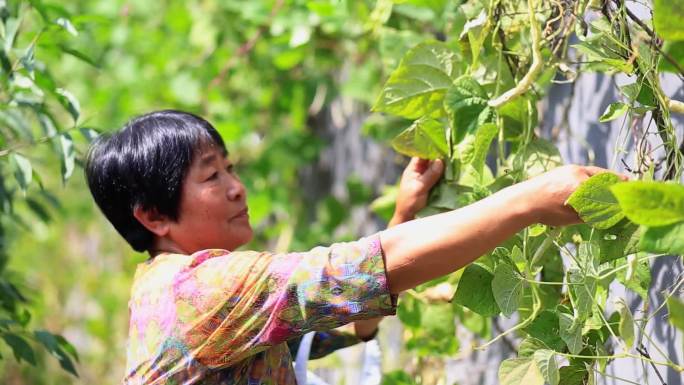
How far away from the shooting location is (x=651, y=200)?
2.98 feet

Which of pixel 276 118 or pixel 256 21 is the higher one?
pixel 256 21

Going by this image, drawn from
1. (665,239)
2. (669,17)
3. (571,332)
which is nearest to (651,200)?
(665,239)

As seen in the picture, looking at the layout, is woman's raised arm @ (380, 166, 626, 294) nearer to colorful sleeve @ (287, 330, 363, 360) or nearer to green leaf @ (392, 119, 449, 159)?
green leaf @ (392, 119, 449, 159)

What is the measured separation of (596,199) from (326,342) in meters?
0.88

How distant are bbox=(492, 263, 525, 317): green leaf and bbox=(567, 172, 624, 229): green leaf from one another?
0.56 ft

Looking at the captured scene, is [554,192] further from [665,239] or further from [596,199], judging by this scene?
[665,239]

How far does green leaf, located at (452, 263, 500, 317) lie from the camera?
52.0 inches

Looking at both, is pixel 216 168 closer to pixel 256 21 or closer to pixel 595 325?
pixel 595 325

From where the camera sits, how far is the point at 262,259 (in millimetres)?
1261

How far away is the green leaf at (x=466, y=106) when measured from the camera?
1445 millimetres

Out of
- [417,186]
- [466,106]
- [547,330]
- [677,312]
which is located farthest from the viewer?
[417,186]


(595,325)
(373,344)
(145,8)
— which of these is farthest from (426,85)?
(145,8)

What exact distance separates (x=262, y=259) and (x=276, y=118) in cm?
209

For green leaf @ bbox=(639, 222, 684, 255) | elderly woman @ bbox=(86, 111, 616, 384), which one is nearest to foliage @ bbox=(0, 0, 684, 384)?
green leaf @ bbox=(639, 222, 684, 255)
